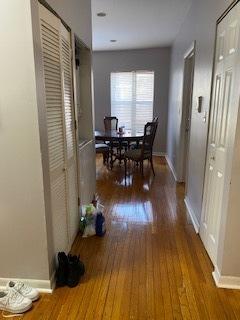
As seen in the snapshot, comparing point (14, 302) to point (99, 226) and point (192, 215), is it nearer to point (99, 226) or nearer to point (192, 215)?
point (99, 226)

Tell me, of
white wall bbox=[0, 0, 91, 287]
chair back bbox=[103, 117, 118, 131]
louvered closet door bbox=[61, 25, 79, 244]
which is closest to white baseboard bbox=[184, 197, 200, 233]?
louvered closet door bbox=[61, 25, 79, 244]

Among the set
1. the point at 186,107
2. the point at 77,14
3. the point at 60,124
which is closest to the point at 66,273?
the point at 60,124

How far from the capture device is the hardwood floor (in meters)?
1.62

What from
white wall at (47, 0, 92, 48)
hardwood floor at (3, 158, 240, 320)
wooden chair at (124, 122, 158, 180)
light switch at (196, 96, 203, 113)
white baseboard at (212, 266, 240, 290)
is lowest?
hardwood floor at (3, 158, 240, 320)

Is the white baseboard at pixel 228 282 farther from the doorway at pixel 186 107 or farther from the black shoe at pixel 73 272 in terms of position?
the doorway at pixel 186 107

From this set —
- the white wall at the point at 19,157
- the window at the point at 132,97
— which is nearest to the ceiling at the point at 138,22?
the window at the point at 132,97

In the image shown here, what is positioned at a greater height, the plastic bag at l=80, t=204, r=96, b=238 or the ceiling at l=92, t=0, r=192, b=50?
the ceiling at l=92, t=0, r=192, b=50

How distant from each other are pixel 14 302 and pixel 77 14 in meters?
2.48

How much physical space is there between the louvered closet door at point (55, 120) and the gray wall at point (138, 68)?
4.46 metres

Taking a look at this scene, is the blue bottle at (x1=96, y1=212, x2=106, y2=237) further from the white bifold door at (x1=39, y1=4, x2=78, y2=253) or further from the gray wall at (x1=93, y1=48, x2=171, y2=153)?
the gray wall at (x1=93, y1=48, x2=171, y2=153)

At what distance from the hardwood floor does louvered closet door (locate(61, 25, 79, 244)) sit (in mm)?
298

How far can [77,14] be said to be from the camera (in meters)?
2.32

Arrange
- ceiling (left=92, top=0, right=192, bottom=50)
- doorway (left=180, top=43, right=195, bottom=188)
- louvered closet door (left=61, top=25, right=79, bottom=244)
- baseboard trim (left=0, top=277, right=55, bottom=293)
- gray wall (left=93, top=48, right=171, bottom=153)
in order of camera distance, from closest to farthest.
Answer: baseboard trim (left=0, top=277, right=55, bottom=293) < louvered closet door (left=61, top=25, right=79, bottom=244) < ceiling (left=92, top=0, right=192, bottom=50) < doorway (left=180, top=43, right=195, bottom=188) < gray wall (left=93, top=48, right=171, bottom=153)

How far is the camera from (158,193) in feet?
12.3
